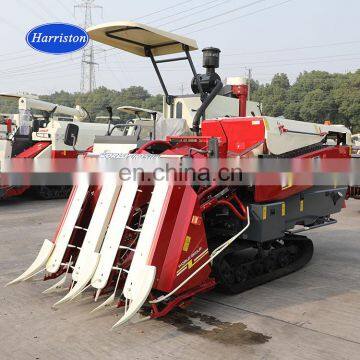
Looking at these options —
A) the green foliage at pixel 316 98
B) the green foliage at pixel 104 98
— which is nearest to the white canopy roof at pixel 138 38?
the green foliage at pixel 316 98

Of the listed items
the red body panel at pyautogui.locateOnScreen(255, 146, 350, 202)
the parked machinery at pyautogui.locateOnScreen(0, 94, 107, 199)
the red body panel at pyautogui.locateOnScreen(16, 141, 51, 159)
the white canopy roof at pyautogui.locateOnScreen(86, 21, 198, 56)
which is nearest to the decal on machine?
the red body panel at pyautogui.locateOnScreen(255, 146, 350, 202)

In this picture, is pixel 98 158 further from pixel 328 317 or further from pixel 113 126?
pixel 328 317

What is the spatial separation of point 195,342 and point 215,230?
1363 mm

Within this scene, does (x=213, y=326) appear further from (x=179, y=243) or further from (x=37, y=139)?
(x=37, y=139)

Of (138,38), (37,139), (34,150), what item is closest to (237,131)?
(138,38)

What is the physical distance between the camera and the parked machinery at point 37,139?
11.3 meters

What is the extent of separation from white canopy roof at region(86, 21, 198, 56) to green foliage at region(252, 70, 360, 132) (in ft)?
108

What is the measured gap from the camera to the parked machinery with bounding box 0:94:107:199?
1134 centimetres

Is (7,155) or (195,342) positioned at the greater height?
(7,155)

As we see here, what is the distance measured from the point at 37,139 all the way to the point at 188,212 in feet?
30.0

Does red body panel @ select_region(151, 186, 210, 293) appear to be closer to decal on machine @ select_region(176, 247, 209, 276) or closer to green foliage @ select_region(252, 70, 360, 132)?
decal on machine @ select_region(176, 247, 209, 276)

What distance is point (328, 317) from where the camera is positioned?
4121 millimetres

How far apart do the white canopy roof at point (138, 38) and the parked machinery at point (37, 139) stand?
618 centimetres

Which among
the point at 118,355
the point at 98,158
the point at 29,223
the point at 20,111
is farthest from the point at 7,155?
the point at 118,355
